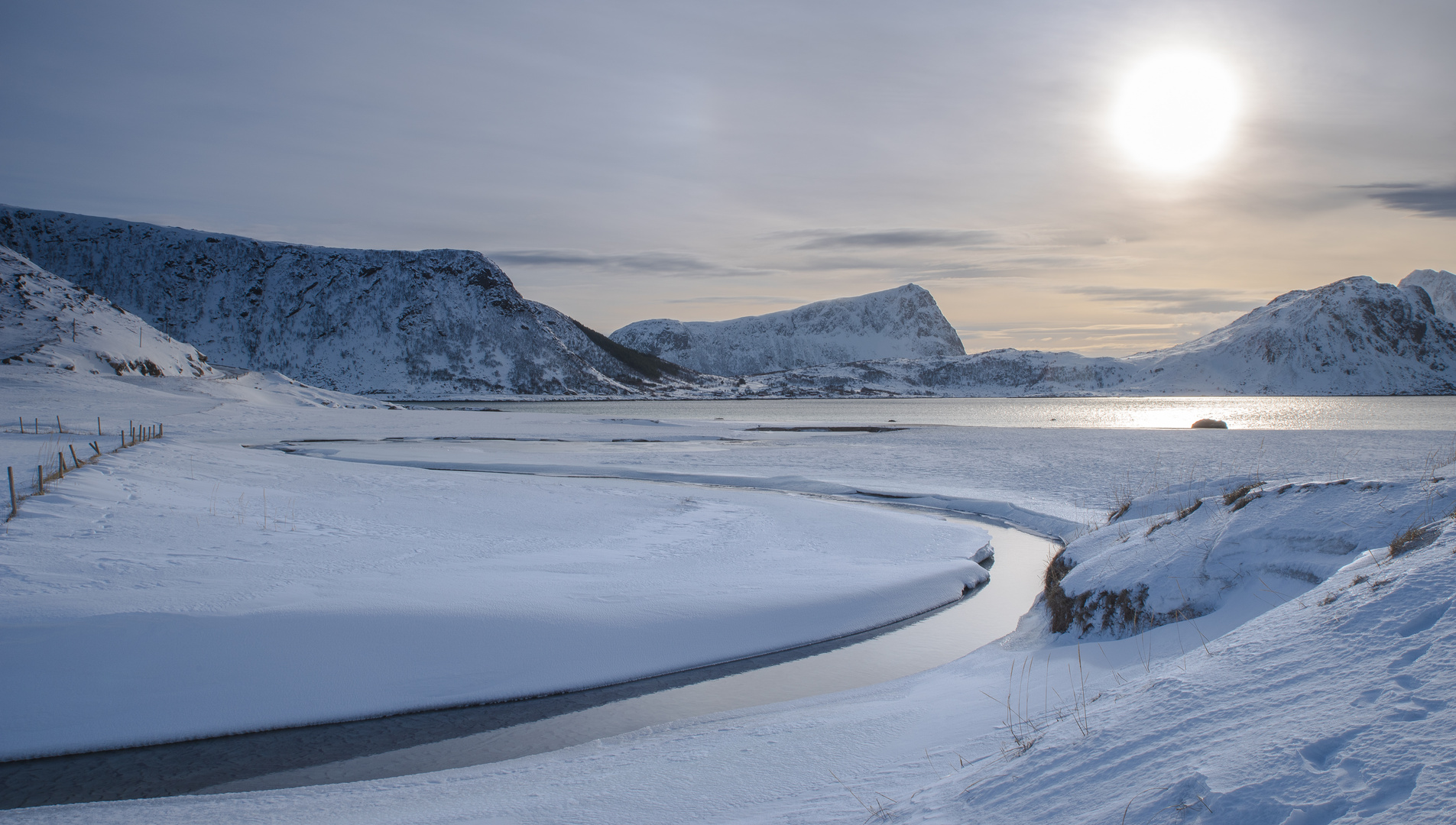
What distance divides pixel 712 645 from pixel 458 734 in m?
3.23

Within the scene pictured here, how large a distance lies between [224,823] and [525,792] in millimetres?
2084

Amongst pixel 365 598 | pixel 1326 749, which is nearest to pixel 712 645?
pixel 365 598

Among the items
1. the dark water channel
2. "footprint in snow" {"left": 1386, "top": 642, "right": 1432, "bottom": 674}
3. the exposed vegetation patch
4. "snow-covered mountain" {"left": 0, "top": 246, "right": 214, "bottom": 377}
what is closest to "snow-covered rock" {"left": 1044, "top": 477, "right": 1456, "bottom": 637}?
the exposed vegetation patch

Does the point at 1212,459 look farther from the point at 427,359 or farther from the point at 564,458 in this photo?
the point at 427,359

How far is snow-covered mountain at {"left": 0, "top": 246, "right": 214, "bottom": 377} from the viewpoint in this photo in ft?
208

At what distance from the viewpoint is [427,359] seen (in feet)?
574

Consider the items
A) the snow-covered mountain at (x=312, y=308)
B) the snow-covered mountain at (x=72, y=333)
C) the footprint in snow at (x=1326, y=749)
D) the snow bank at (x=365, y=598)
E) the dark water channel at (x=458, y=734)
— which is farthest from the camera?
the snow-covered mountain at (x=312, y=308)

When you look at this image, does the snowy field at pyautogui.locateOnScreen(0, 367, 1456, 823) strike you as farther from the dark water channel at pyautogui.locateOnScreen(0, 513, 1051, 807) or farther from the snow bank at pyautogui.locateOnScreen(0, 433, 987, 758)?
the dark water channel at pyautogui.locateOnScreen(0, 513, 1051, 807)

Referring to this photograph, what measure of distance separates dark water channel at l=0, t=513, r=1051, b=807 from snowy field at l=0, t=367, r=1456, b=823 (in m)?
0.28

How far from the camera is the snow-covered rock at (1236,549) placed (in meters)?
6.16

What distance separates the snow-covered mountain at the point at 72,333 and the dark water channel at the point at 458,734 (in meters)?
72.0

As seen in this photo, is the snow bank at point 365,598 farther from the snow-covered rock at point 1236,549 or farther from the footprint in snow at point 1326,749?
the footprint in snow at point 1326,749

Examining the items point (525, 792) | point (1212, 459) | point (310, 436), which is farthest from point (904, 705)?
point (310, 436)

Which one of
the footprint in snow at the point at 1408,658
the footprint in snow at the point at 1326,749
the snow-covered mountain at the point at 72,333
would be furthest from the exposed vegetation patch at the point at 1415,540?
the snow-covered mountain at the point at 72,333
